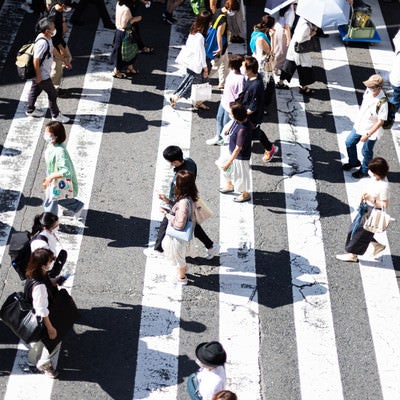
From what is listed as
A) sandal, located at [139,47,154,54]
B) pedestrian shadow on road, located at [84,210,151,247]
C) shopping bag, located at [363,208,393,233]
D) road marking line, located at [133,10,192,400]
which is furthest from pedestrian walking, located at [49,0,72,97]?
shopping bag, located at [363,208,393,233]

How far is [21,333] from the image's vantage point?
8.37 metres

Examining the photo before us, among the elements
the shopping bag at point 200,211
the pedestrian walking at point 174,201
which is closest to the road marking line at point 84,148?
the pedestrian walking at point 174,201

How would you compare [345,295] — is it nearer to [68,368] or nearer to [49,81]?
[68,368]

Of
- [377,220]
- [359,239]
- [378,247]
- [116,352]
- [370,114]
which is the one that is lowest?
[116,352]

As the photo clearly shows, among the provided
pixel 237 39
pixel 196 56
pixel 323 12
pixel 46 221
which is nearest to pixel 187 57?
pixel 196 56

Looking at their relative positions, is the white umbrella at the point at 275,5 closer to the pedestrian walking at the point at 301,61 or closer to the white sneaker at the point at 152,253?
the pedestrian walking at the point at 301,61

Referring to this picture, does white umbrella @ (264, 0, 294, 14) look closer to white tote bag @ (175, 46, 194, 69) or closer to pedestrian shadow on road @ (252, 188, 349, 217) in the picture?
white tote bag @ (175, 46, 194, 69)

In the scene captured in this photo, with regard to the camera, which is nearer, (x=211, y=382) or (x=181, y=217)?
(x=211, y=382)

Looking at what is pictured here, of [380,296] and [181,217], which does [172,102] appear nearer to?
[181,217]

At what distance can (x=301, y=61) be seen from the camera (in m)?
13.6

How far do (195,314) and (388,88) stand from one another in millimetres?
7222

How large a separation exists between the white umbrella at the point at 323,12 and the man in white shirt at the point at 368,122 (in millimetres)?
2290

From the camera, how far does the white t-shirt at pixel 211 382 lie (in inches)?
296

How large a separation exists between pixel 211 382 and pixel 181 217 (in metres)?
2.43
